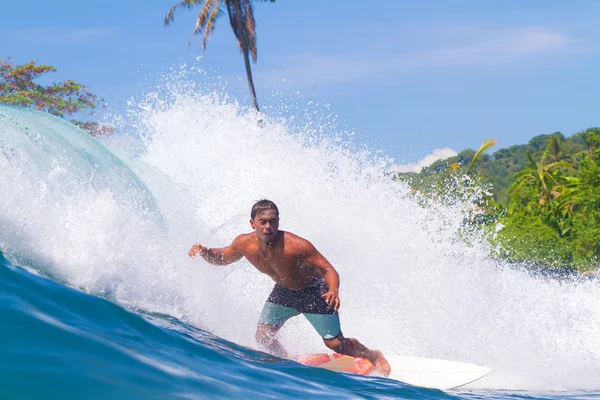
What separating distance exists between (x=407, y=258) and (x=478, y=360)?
2.58 m

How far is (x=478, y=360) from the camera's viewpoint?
26.3 ft

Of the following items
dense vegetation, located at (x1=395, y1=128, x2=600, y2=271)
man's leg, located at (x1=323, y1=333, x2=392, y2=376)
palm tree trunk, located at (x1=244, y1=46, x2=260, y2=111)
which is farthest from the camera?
dense vegetation, located at (x1=395, y1=128, x2=600, y2=271)

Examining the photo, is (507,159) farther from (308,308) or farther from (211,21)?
(308,308)

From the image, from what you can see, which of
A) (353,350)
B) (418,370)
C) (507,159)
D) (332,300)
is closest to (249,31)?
(353,350)

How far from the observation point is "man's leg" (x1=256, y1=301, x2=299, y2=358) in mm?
6500

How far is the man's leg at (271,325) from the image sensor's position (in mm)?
6500

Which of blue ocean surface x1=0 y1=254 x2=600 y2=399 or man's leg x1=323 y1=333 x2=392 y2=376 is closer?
blue ocean surface x1=0 y1=254 x2=600 y2=399

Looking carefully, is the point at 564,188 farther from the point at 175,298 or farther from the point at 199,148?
the point at 175,298

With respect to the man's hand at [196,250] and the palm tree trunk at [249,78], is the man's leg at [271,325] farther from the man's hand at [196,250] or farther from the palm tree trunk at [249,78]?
the palm tree trunk at [249,78]

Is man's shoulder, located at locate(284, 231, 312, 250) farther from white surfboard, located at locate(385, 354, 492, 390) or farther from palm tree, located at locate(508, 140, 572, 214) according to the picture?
palm tree, located at locate(508, 140, 572, 214)

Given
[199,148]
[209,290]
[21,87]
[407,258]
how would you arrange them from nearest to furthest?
[209,290] → [407,258] → [199,148] → [21,87]

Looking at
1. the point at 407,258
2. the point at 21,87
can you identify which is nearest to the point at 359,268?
the point at 407,258

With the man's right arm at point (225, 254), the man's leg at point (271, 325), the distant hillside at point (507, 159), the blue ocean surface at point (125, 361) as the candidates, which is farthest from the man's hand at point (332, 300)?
the distant hillside at point (507, 159)

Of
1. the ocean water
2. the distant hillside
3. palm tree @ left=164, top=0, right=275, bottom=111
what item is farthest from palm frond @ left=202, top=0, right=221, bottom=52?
the distant hillside
